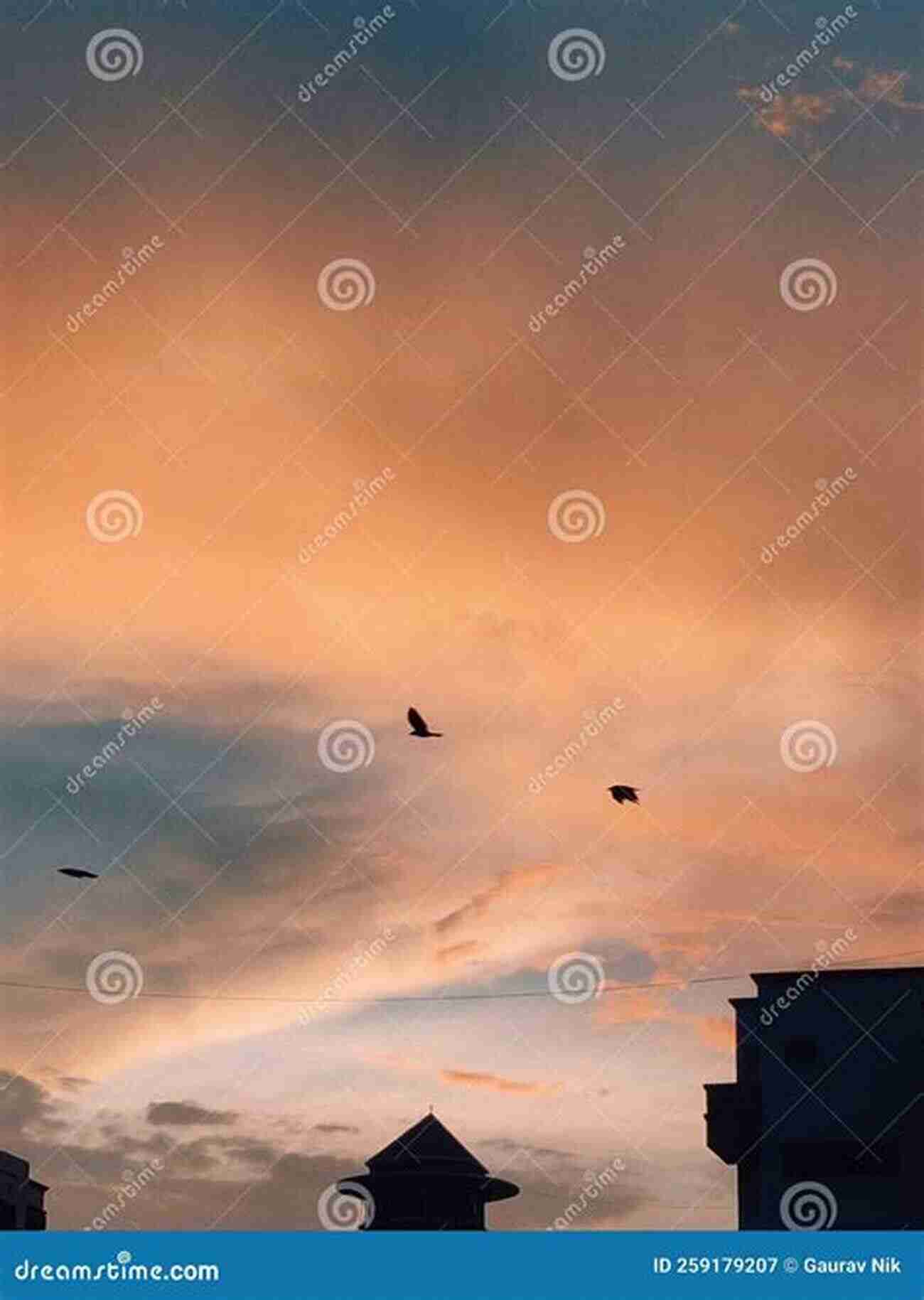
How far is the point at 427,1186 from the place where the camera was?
1663 inches

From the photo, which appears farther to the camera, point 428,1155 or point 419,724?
point 428,1155

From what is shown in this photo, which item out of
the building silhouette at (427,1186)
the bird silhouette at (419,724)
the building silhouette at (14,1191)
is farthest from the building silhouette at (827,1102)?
the bird silhouette at (419,724)

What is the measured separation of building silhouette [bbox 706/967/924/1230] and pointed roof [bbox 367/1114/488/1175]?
617 centimetres

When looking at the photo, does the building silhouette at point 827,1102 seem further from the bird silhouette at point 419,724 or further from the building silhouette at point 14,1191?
the bird silhouette at point 419,724

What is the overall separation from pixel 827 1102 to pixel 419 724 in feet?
88.5

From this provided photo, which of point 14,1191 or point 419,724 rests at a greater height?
point 14,1191

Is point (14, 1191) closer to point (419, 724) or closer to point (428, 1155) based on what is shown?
point (428, 1155)

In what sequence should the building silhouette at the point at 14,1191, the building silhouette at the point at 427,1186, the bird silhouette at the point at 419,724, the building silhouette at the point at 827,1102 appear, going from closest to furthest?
the bird silhouette at the point at 419,724 < the building silhouette at the point at 427,1186 < the building silhouette at the point at 827,1102 < the building silhouette at the point at 14,1191

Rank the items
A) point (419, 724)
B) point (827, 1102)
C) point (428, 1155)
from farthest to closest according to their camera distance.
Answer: point (827, 1102) < point (428, 1155) < point (419, 724)

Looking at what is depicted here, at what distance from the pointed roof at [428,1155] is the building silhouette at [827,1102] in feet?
20.2

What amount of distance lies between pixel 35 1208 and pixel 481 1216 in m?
13.4

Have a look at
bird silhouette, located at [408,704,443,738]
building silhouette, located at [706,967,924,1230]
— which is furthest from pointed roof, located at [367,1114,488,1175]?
bird silhouette, located at [408,704,443,738]

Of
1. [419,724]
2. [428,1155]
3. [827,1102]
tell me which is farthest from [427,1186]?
[419,724]

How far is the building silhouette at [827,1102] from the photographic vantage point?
146 ft
